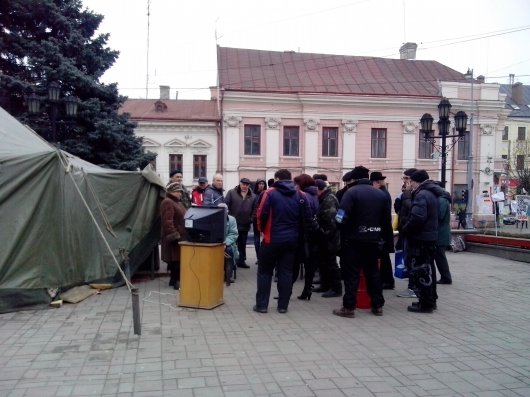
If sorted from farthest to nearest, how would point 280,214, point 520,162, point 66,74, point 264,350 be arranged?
1. point 520,162
2. point 66,74
3. point 280,214
4. point 264,350

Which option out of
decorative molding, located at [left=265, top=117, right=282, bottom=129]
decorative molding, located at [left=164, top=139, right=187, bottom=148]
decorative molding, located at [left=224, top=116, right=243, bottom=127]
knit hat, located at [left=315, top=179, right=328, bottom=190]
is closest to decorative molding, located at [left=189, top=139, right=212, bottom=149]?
decorative molding, located at [left=164, top=139, right=187, bottom=148]

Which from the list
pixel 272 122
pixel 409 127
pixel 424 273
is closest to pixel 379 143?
pixel 409 127

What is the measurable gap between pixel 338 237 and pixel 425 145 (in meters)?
27.8

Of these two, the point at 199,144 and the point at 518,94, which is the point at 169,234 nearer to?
the point at 199,144

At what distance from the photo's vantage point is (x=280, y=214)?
21.0 ft

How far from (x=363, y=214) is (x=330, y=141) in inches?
1037

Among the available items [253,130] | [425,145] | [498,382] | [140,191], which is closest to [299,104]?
[253,130]

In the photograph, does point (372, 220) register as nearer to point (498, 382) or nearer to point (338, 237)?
point (338, 237)

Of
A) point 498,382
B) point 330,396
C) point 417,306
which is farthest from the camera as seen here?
point 417,306

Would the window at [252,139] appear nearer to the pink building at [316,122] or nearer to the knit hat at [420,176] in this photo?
the pink building at [316,122]

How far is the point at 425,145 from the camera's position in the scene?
33.2 meters

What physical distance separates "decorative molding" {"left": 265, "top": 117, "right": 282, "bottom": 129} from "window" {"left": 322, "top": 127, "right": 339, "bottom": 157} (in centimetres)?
317

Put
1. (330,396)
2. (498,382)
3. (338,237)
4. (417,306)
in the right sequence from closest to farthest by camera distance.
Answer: (330,396) < (498,382) < (417,306) < (338,237)

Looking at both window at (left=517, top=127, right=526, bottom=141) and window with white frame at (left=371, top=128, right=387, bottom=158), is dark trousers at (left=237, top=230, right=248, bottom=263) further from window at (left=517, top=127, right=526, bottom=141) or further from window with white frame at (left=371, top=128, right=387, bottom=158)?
window at (left=517, top=127, right=526, bottom=141)
